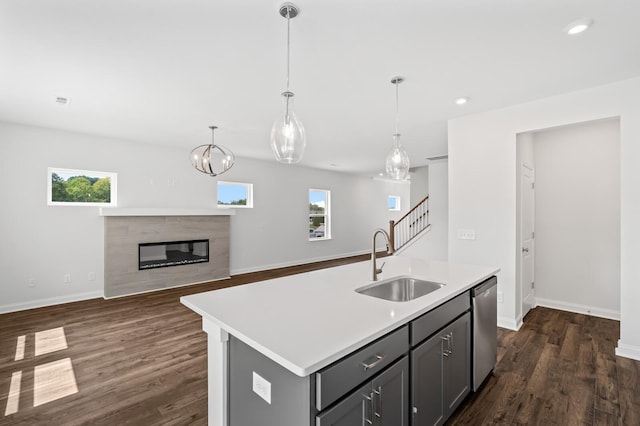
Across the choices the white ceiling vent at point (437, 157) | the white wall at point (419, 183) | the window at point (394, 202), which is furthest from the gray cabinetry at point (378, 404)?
the window at point (394, 202)

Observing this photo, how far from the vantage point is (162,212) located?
5230 mm

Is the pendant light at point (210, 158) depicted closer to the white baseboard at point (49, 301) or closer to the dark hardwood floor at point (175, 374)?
the dark hardwood floor at point (175, 374)

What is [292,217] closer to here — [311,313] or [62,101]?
[62,101]

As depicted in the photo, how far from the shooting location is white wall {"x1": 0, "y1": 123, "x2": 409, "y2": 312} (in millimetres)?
4156

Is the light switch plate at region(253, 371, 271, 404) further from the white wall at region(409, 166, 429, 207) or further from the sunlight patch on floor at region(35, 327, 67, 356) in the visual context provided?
the white wall at region(409, 166, 429, 207)

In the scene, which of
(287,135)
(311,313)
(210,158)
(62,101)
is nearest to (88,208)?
(62,101)

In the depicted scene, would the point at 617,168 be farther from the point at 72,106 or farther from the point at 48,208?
the point at 48,208

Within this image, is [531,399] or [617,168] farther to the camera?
[617,168]

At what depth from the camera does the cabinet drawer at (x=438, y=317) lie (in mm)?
1535

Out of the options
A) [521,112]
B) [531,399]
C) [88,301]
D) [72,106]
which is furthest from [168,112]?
[531,399]

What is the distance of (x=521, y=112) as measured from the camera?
10.9 ft

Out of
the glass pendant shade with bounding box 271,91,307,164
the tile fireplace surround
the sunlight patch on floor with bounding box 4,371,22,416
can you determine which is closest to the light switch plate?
the glass pendant shade with bounding box 271,91,307,164

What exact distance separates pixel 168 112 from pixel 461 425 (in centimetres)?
414

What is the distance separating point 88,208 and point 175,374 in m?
3.59
